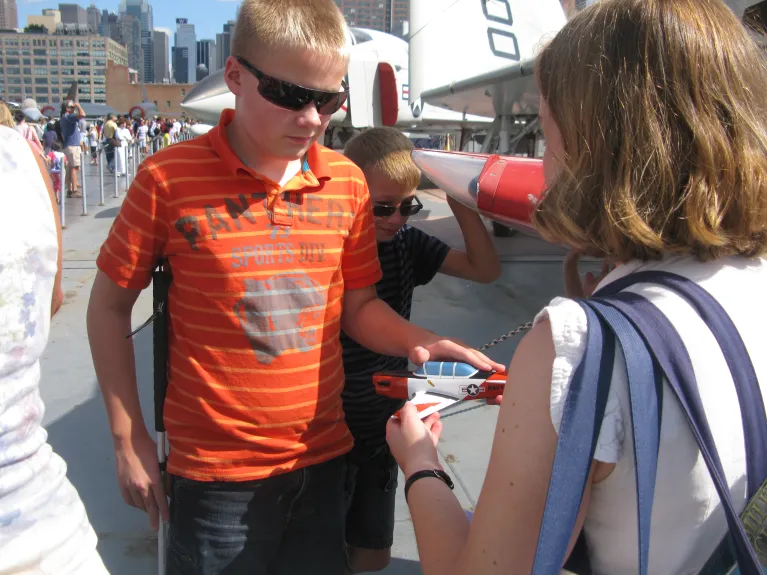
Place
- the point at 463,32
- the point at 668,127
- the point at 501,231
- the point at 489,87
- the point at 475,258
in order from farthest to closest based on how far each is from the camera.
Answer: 1. the point at 463,32
2. the point at 501,231
3. the point at 489,87
4. the point at 475,258
5. the point at 668,127

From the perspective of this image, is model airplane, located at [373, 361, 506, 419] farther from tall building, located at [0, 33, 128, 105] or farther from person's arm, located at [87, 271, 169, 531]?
tall building, located at [0, 33, 128, 105]

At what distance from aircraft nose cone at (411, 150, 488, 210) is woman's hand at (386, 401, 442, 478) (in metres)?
3.09

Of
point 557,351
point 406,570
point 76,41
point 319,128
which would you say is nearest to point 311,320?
point 319,128

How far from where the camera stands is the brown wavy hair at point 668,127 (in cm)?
91

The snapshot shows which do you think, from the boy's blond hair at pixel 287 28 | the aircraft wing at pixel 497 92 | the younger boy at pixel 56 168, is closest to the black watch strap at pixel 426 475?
the boy's blond hair at pixel 287 28

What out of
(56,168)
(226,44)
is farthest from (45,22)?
(56,168)

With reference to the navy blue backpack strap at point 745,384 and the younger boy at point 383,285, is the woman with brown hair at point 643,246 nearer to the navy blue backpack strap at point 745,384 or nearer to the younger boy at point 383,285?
the navy blue backpack strap at point 745,384

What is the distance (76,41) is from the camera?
6826 inches

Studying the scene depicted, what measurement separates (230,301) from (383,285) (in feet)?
2.32

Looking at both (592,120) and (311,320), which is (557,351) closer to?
(592,120)

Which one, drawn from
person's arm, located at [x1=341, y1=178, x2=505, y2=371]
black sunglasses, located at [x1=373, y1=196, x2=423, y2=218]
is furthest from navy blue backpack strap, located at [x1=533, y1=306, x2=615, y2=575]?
black sunglasses, located at [x1=373, y1=196, x2=423, y2=218]

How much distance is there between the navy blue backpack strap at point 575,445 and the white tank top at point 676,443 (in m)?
0.01

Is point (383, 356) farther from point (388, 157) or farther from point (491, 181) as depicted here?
point (491, 181)

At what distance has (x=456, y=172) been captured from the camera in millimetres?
4324
